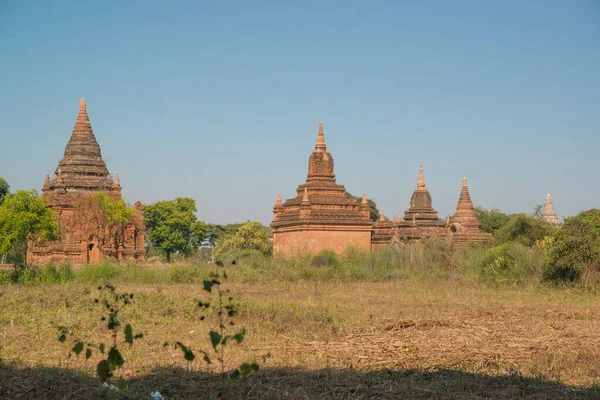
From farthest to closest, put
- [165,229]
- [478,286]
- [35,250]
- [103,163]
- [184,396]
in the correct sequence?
[165,229] < [103,163] < [35,250] < [478,286] < [184,396]

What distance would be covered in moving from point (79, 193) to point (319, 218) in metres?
9.68

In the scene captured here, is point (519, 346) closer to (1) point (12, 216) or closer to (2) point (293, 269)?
(2) point (293, 269)

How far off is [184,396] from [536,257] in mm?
14020

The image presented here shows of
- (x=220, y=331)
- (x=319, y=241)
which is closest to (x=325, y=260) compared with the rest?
(x=319, y=241)

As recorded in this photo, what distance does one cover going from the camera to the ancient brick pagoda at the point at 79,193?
28859 millimetres

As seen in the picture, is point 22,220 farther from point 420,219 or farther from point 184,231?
point 184,231

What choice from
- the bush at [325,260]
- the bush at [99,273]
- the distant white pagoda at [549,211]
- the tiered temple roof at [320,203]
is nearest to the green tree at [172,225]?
the tiered temple roof at [320,203]

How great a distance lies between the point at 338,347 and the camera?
8742mm

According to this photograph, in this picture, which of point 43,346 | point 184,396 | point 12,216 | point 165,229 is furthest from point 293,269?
point 165,229

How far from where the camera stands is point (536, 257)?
1892cm

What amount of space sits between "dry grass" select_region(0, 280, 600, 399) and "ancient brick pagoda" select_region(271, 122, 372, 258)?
1195cm

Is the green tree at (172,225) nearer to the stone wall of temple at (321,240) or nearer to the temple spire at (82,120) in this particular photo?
the temple spire at (82,120)

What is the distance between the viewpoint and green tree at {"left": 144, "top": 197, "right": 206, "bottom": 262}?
45000 millimetres

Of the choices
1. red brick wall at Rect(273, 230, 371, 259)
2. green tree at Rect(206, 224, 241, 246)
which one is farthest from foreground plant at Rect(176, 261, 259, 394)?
green tree at Rect(206, 224, 241, 246)
